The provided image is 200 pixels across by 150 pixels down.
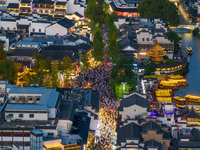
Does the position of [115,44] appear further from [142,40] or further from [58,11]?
[58,11]

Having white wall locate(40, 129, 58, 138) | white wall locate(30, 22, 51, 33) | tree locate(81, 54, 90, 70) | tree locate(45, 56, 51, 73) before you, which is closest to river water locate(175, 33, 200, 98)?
tree locate(81, 54, 90, 70)

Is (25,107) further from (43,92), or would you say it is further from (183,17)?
(183,17)

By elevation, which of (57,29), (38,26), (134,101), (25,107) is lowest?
(25,107)

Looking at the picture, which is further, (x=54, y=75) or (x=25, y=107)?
(x=54, y=75)

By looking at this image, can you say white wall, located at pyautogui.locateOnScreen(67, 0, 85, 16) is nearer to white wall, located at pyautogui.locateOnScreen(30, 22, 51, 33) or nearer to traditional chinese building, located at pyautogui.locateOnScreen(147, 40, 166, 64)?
white wall, located at pyautogui.locateOnScreen(30, 22, 51, 33)

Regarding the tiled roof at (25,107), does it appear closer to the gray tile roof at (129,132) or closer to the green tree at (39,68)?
the gray tile roof at (129,132)

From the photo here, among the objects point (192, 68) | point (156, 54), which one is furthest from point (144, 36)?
point (192, 68)

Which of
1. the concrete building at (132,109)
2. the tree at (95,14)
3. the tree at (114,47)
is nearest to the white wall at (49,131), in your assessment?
the concrete building at (132,109)
